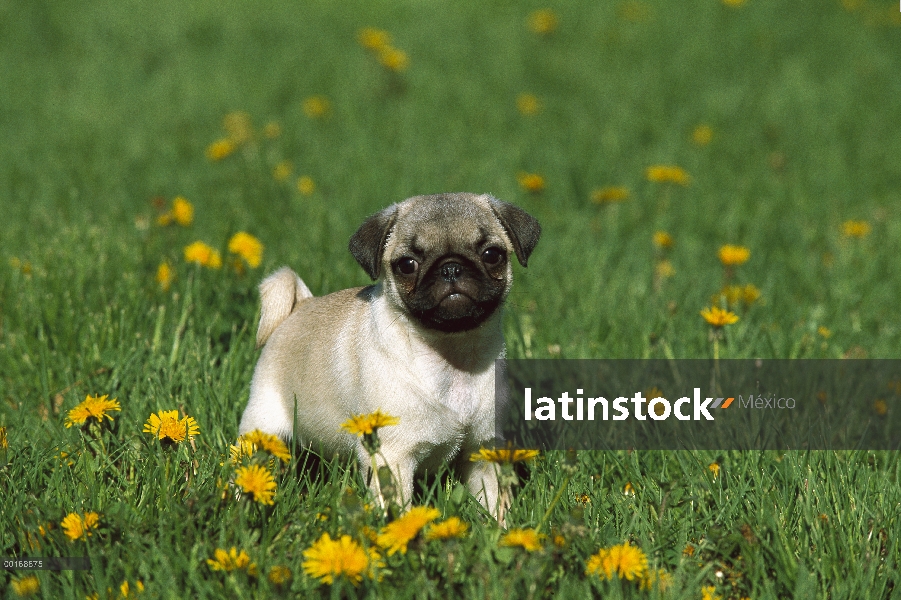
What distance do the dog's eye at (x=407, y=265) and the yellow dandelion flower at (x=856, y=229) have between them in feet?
13.2

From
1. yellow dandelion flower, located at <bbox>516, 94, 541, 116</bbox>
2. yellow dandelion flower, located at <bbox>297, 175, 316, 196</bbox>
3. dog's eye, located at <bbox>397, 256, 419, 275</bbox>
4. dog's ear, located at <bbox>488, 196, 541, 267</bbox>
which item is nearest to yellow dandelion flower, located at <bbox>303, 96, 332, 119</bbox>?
yellow dandelion flower, located at <bbox>297, 175, 316, 196</bbox>

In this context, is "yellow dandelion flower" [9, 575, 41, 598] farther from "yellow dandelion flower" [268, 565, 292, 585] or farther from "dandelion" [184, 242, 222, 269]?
"dandelion" [184, 242, 222, 269]

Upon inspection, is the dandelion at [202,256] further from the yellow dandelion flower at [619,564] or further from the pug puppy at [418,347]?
the yellow dandelion flower at [619,564]

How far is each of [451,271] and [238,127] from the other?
15.7 ft

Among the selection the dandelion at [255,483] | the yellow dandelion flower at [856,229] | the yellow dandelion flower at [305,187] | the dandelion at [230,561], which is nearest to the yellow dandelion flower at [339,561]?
the dandelion at [230,561]

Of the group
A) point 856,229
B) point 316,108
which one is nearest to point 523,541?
point 856,229

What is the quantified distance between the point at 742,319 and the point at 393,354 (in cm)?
235

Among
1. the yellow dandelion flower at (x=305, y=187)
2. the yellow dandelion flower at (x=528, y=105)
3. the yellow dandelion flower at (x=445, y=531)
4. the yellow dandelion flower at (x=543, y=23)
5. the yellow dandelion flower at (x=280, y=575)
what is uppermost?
the yellow dandelion flower at (x=543, y=23)

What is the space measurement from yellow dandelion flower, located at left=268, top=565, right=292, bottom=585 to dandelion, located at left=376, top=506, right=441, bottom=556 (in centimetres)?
27

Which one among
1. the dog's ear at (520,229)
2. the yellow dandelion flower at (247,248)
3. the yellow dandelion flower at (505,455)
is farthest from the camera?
the yellow dandelion flower at (247,248)

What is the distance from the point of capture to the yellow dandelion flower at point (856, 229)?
6363 millimetres

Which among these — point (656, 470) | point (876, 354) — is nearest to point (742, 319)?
point (876, 354)

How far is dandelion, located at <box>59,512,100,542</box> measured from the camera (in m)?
2.79

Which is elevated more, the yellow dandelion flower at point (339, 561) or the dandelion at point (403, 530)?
the dandelion at point (403, 530)
